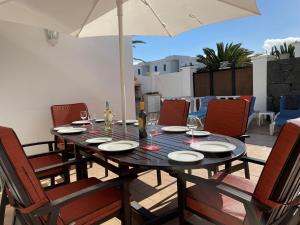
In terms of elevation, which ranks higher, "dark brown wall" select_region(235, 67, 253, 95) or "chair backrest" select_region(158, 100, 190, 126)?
"dark brown wall" select_region(235, 67, 253, 95)

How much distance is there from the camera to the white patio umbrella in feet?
7.97

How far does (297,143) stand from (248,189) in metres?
0.80

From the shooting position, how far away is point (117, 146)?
6.19ft

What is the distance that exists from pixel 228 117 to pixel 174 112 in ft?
2.49

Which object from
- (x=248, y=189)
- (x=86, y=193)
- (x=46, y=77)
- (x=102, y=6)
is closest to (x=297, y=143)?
(x=248, y=189)

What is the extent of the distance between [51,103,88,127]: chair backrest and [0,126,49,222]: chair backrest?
2407 millimetres

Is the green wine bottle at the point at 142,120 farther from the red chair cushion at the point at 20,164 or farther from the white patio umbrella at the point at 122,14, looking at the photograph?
the red chair cushion at the point at 20,164

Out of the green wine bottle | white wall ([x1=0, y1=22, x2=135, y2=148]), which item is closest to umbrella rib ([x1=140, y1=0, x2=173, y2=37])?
the green wine bottle

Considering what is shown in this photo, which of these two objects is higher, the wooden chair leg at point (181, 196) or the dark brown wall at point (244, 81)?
the dark brown wall at point (244, 81)

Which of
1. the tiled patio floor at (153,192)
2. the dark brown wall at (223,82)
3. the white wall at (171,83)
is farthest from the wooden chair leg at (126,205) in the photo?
the white wall at (171,83)

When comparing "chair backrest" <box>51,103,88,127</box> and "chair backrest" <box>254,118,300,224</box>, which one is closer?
"chair backrest" <box>254,118,300,224</box>

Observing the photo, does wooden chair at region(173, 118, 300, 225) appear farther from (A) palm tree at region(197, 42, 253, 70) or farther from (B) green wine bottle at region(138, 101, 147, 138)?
(A) palm tree at region(197, 42, 253, 70)

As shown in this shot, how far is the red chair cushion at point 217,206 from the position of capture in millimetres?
1378

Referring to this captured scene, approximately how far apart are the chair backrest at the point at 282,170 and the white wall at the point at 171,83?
28.3ft
